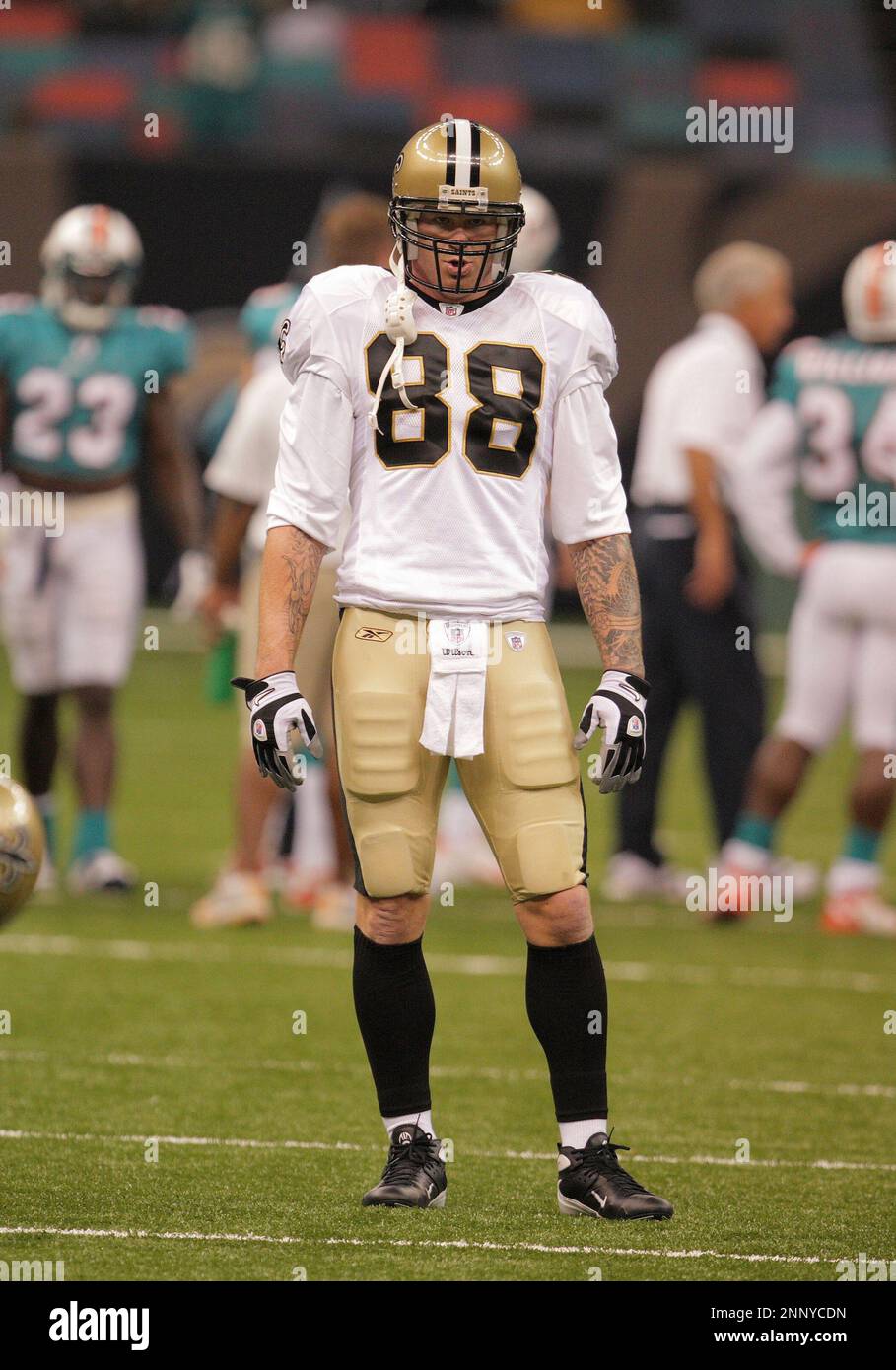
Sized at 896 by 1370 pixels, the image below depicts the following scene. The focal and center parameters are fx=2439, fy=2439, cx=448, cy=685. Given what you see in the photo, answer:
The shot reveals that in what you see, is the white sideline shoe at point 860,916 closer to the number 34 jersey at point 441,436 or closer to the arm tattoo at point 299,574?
the number 34 jersey at point 441,436

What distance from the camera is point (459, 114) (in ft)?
59.9

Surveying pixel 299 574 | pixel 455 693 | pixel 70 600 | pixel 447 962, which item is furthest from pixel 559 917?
pixel 70 600

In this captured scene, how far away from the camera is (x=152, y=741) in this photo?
12.6 metres

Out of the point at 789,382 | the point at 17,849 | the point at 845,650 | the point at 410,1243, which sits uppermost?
the point at 789,382

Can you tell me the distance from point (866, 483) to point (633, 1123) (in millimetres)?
3105

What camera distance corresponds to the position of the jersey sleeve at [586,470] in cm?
420

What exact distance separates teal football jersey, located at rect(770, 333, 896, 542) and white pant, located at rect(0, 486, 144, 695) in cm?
230

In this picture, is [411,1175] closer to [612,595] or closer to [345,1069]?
[612,595]

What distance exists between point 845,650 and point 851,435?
68 cm

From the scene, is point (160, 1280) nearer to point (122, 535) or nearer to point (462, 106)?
point (122, 535)

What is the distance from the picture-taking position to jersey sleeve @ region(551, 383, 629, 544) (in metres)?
4.20

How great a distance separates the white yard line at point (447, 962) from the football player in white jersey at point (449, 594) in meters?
2.66
